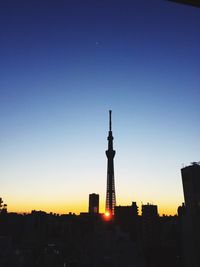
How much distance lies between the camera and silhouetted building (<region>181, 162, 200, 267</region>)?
56156 millimetres

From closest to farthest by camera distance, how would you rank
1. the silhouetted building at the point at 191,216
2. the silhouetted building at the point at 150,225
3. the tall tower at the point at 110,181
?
the silhouetted building at the point at 191,216 → the tall tower at the point at 110,181 → the silhouetted building at the point at 150,225

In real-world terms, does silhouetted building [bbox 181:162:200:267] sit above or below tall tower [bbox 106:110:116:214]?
below

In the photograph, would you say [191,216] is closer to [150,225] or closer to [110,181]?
[110,181]

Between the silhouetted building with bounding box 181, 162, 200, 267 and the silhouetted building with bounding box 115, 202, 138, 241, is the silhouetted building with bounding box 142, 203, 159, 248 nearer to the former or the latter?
the silhouetted building with bounding box 115, 202, 138, 241

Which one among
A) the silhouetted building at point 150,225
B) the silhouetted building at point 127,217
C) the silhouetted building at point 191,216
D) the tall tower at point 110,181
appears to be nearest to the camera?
the silhouetted building at point 191,216

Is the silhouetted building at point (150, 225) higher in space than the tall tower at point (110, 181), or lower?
lower

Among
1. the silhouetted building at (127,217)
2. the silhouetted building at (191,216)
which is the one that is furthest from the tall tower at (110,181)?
the silhouetted building at (191,216)

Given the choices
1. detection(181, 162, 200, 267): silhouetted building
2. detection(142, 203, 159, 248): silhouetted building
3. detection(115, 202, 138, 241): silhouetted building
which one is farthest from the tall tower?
detection(181, 162, 200, 267): silhouetted building

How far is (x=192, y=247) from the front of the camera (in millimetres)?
56625

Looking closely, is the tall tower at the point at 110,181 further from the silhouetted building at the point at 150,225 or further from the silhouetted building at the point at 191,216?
the silhouetted building at the point at 191,216

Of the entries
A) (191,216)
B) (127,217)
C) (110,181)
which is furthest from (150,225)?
(191,216)

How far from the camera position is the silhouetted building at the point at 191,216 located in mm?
56156

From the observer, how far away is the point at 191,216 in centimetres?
5903

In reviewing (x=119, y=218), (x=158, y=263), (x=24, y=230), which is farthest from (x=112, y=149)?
(x=158, y=263)
